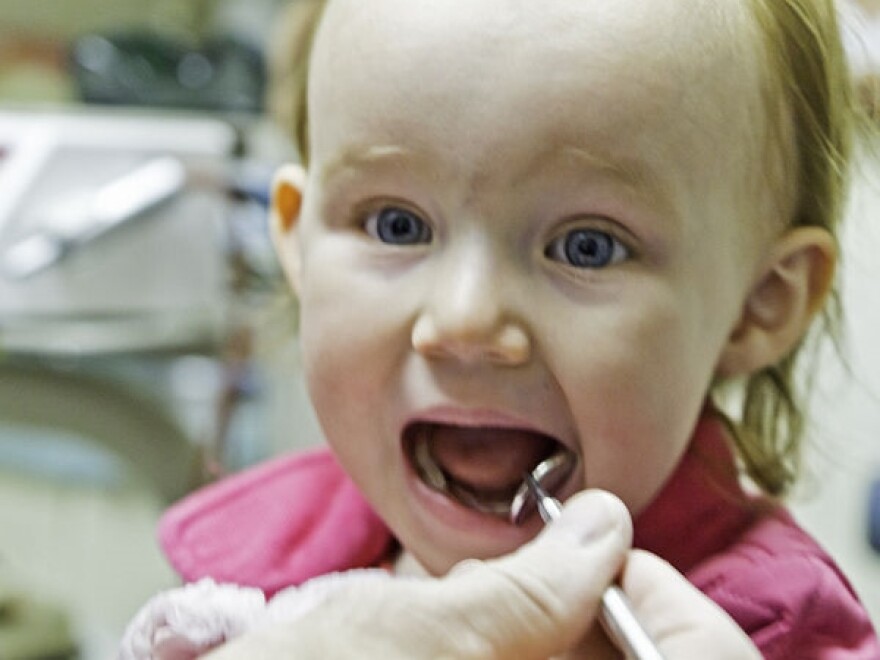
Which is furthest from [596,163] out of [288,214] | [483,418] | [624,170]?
[288,214]

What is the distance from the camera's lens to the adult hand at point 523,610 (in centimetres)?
41

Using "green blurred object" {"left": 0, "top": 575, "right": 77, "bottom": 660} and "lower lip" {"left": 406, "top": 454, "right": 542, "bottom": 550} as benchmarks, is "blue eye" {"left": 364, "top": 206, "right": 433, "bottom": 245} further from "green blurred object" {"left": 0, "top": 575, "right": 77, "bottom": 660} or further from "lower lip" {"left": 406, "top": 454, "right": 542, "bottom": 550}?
"green blurred object" {"left": 0, "top": 575, "right": 77, "bottom": 660}

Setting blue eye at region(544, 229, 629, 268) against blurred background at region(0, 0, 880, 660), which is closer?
blue eye at region(544, 229, 629, 268)

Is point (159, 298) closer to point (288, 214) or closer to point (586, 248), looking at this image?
point (288, 214)

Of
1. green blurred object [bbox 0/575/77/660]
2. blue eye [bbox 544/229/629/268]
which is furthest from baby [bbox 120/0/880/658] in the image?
green blurred object [bbox 0/575/77/660]

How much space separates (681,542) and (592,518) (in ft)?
→ 0.54

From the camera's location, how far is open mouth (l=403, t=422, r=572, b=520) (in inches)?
23.0

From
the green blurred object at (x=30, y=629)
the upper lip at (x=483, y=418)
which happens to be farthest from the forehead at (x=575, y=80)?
the green blurred object at (x=30, y=629)

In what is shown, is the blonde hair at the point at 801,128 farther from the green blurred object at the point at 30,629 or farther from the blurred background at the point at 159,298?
the green blurred object at the point at 30,629

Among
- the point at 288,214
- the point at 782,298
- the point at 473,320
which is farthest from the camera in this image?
the point at 288,214

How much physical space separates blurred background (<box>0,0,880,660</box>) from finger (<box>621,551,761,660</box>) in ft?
1.11

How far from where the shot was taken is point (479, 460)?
1.93 feet

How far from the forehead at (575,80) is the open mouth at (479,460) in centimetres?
13

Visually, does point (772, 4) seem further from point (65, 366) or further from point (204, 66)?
point (204, 66)
